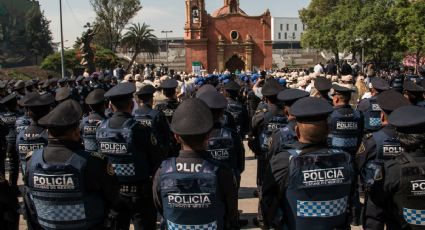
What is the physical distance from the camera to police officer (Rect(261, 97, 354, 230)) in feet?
11.7

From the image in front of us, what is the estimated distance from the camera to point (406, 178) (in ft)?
11.6

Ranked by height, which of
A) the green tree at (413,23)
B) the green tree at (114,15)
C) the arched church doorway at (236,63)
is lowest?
the arched church doorway at (236,63)

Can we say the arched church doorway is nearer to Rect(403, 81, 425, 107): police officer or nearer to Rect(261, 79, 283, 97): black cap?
Rect(403, 81, 425, 107): police officer

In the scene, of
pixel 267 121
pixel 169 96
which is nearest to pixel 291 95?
pixel 267 121

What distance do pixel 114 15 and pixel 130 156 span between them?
216 ft

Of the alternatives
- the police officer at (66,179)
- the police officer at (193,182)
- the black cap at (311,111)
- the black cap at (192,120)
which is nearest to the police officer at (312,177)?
the black cap at (311,111)

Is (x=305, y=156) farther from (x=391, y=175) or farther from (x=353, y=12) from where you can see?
(x=353, y=12)

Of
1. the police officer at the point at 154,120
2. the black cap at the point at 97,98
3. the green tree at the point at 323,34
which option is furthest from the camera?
the green tree at the point at 323,34

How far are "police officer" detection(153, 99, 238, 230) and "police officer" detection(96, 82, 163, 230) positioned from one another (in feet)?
5.78

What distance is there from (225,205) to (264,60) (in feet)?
193

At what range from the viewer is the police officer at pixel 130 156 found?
17.3ft

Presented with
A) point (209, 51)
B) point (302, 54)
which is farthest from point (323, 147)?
point (302, 54)

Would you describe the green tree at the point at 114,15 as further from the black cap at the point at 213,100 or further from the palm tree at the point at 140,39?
the black cap at the point at 213,100

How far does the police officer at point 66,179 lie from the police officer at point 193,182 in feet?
2.17
